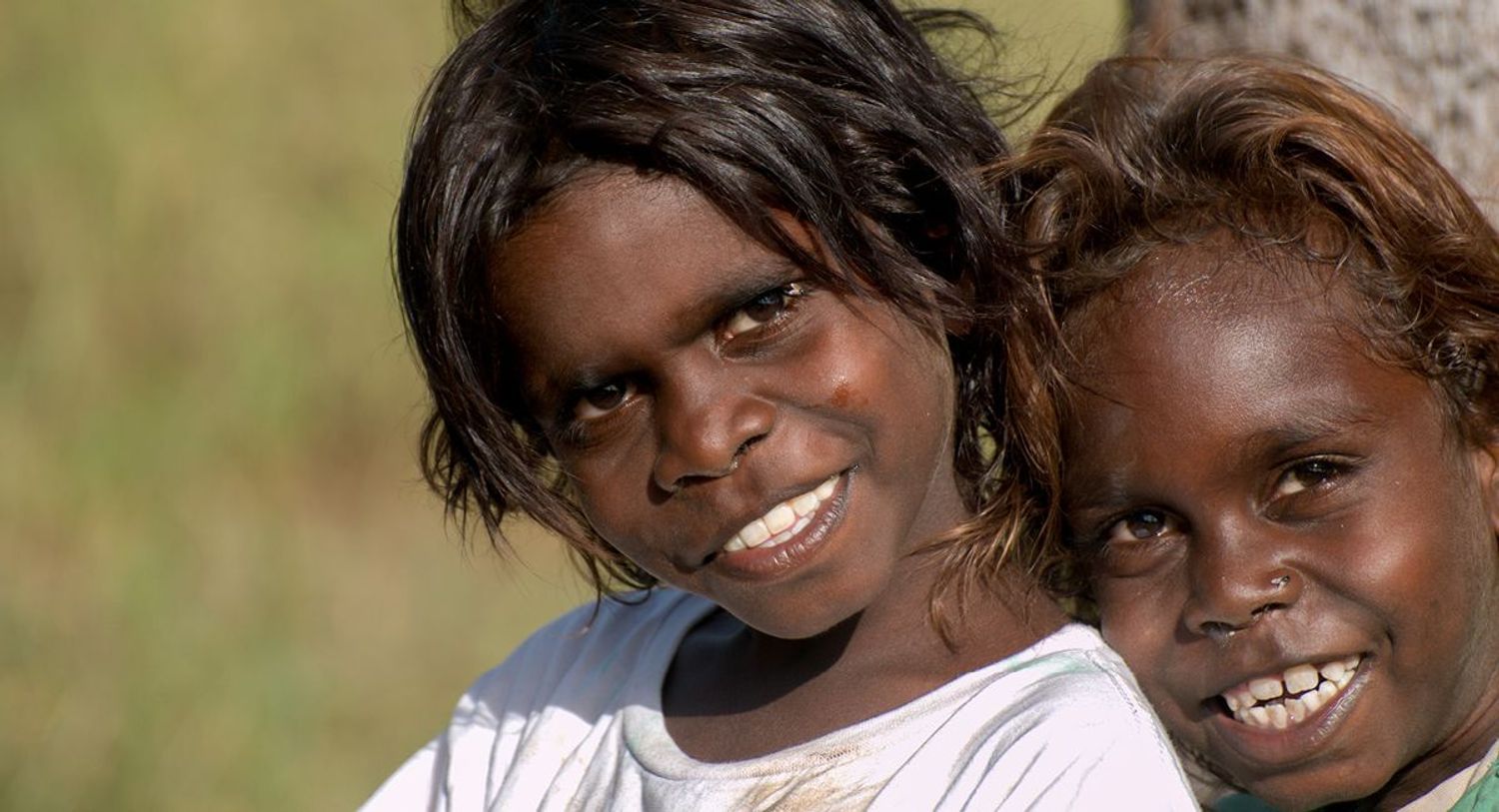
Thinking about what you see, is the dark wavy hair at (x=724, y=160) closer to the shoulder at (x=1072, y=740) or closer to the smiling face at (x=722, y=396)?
the smiling face at (x=722, y=396)

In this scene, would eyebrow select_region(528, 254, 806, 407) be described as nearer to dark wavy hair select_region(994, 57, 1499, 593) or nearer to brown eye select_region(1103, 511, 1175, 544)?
dark wavy hair select_region(994, 57, 1499, 593)

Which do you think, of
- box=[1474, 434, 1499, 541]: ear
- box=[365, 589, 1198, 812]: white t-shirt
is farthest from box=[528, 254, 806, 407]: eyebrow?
box=[1474, 434, 1499, 541]: ear

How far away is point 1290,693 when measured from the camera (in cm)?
200

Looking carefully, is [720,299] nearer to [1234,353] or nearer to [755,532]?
[755,532]

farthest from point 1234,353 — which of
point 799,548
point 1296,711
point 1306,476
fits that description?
point 799,548

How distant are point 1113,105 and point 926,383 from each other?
471 mm

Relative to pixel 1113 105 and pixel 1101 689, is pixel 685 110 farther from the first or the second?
pixel 1101 689

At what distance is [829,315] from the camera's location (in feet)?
6.32

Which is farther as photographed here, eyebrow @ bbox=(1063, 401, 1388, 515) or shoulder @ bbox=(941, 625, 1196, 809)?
eyebrow @ bbox=(1063, 401, 1388, 515)

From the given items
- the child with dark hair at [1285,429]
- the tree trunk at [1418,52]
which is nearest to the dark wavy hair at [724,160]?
the child with dark hair at [1285,429]

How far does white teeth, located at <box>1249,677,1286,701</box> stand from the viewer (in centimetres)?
200

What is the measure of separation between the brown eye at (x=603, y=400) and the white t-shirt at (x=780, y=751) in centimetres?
45

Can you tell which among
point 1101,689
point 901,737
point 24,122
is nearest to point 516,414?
point 901,737

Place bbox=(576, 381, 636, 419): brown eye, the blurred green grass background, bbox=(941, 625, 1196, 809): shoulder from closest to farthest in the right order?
bbox=(941, 625, 1196, 809): shoulder → bbox=(576, 381, 636, 419): brown eye → the blurred green grass background
